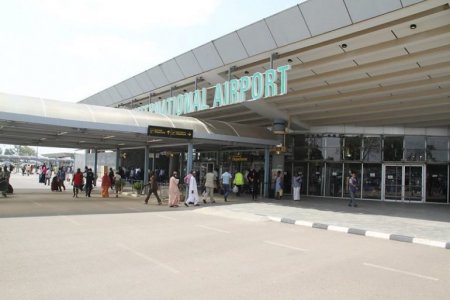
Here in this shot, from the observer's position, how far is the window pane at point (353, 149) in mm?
24719

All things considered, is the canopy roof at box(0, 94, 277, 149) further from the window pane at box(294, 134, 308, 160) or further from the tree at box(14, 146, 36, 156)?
the tree at box(14, 146, 36, 156)

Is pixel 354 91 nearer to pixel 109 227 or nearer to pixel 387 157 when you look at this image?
pixel 387 157

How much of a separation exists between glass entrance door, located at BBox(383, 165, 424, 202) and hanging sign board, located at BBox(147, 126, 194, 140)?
12645 millimetres

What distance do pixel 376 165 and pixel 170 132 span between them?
13351mm

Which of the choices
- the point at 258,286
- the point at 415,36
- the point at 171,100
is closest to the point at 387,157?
the point at 415,36

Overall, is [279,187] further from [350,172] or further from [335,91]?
[335,91]

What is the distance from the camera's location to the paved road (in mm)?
5516

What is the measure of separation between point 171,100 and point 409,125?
14.0 meters

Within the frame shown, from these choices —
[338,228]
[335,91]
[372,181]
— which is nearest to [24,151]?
[372,181]

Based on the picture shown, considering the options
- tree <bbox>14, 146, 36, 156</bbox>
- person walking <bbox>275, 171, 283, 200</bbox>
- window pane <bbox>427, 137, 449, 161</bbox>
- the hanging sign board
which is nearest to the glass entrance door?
window pane <bbox>427, 137, 449, 161</bbox>

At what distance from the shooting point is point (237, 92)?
18.1 m

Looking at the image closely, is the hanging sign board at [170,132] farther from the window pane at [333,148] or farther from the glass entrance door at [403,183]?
the glass entrance door at [403,183]

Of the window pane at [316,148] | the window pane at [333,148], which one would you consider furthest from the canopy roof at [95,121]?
the window pane at [333,148]

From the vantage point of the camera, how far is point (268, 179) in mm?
23000
